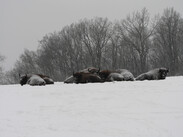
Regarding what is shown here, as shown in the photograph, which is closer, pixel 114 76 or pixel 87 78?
pixel 87 78

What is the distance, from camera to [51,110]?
574 cm

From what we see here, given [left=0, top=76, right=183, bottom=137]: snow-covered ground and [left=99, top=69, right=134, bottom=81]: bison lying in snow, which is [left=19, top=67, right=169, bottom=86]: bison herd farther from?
[left=0, top=76, right=183, bottom=137]: snow-covered ground

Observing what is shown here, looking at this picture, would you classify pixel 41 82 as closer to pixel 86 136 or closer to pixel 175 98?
pixel 175 98

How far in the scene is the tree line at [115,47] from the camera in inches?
1818

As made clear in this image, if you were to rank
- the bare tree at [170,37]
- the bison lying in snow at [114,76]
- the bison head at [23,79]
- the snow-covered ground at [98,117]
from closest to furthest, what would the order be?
the snow-covered ground at [98,117]
the bison lying in snow at [114,76]
the bison head at [23,79]
the bare tree at [170,37]

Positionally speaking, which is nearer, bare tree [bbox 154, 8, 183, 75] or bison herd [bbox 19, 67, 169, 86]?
bison herd [bbox 19, 67, 169, 86]

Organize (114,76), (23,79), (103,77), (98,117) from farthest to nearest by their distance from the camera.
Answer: (23,79) → (103,77) → (114,76) → (98,117)

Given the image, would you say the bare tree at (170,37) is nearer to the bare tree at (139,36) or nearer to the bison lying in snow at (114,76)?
the bare tree at (139,36)

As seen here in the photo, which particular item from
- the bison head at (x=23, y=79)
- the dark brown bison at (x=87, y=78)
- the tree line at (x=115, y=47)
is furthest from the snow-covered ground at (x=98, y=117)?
the tree line at (x=115, y=47)

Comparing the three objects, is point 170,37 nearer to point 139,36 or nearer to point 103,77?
point 139,36

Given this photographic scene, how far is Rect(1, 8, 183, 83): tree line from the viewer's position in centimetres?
4619

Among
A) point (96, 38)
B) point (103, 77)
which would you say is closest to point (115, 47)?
point (96, 38)

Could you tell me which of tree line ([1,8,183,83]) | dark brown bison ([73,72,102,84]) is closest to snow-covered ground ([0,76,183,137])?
dark brown bison ([73,72,102,84])

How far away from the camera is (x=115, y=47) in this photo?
51.7 m
